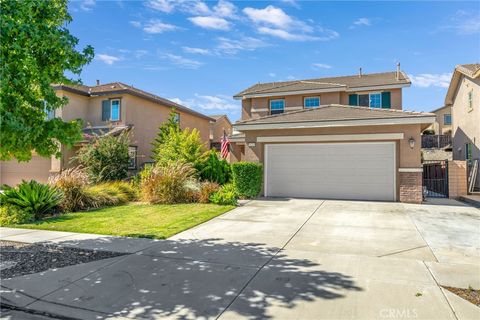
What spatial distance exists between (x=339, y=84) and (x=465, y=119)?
8237 millimetres

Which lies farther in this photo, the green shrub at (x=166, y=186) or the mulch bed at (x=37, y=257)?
the green shrub at (x=166, y=186)

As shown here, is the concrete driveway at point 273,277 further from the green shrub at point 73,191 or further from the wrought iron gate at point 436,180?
the wrought iron gate at point 436,180

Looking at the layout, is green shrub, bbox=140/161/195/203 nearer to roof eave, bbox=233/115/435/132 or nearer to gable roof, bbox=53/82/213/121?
roof eave, bbox=233/115/435/132

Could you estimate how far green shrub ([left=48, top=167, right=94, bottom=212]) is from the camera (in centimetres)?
1134

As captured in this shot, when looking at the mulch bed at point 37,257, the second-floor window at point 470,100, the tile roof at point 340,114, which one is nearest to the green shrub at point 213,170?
the tile roof at point 340,114

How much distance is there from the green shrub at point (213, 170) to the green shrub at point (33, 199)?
6692 millimetres

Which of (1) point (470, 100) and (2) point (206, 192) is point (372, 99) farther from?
(2) point (206, 192)


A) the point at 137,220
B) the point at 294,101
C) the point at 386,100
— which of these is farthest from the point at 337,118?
the point at 137,220

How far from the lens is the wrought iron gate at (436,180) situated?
594 inches

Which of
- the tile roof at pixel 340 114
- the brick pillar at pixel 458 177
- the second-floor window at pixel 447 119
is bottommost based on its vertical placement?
the brick pillar at pixel 458 177

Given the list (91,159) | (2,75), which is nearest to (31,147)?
(2,75)

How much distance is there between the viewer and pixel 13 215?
951 cm

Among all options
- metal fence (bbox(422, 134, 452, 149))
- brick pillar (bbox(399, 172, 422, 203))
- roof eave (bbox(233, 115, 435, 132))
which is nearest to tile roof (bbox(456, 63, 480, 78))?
roof eave (bbox(233, 115, 435, 132))

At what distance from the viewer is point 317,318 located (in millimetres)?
3523
